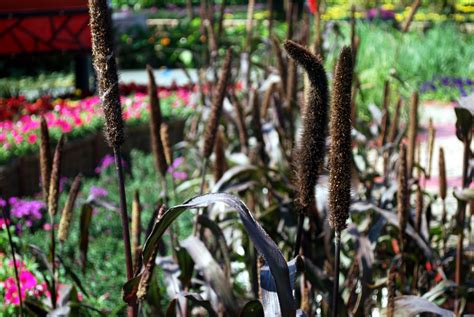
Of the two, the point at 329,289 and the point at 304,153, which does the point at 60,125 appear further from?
the point at 304,153

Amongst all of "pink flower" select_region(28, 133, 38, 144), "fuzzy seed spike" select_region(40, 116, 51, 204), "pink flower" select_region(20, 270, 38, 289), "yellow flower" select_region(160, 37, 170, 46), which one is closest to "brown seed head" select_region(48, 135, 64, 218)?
"fuzzy seed spike" select_region(40, 116, 51, 204)

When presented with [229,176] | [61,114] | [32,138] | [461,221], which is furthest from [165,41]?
[461,221]

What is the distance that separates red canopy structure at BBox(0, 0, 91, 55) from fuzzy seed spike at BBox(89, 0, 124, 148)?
754cm

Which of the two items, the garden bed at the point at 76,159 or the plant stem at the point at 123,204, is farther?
the garden bed at the point at 76,159

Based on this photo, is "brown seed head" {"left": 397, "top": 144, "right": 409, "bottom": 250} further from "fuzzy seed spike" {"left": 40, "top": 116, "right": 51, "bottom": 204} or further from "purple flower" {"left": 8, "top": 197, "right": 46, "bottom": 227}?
"purple flower" {"left": 8, "top": 197, "right": 46, "bottom": 227}

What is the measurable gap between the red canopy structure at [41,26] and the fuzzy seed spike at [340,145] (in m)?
7.67

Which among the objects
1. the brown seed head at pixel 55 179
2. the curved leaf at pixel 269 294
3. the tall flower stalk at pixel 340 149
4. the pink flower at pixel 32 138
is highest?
the tall flower stalk at pixel 340 149

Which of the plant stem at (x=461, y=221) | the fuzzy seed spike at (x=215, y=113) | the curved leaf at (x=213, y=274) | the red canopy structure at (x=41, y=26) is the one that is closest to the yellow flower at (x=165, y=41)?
the red canopy structure at (x=41, y=26)

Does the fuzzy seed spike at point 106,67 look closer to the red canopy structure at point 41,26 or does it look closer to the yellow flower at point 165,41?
the red canopy structure at point 41,26

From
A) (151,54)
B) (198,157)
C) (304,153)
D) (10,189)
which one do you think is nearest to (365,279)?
(304,153)

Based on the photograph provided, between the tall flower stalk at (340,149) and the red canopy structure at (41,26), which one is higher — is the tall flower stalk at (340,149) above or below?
above

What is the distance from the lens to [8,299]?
3.08 m

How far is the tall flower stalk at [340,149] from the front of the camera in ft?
4.85

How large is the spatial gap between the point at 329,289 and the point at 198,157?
2301 millimetres
